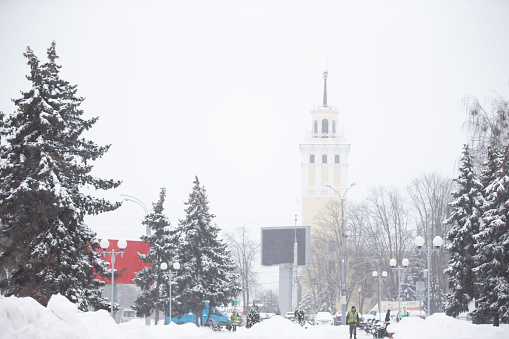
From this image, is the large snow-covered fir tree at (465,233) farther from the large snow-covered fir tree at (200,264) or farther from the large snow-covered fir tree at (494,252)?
the large snow-covered fir tree at (200,264)

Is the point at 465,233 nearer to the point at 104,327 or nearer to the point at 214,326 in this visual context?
the point at 104,327

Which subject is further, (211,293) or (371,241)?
(371,241)

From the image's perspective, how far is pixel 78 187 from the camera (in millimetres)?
25312

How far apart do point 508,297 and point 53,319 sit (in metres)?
20.5

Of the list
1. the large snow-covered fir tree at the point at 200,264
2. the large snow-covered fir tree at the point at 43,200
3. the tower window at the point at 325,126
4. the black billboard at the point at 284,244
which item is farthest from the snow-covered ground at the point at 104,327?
the tower window at the point at 325,126

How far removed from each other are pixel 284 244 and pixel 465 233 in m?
26.1

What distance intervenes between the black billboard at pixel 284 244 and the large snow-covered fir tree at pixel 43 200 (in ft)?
110

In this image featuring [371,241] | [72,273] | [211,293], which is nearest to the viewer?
[72,273]

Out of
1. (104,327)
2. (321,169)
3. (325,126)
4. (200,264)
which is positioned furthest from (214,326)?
(325,126)

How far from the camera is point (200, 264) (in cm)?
4359

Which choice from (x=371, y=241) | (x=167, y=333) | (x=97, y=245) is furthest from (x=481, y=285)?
(x=371, y=241)

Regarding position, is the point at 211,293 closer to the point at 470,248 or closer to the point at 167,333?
the point at 167,333

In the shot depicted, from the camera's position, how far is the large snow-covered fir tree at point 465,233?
32.9 metres

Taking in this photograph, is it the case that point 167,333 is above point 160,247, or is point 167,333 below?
below
